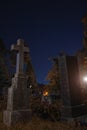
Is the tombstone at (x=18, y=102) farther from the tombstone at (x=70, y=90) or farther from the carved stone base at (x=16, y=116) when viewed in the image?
the tombstone at (x=70, y=90)

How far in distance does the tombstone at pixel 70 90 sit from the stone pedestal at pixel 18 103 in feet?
5.32

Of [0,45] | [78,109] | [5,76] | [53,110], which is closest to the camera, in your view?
[78,109]

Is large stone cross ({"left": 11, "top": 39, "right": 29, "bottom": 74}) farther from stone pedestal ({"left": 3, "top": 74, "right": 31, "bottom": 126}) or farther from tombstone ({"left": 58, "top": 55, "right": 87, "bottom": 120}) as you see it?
tombstone ({"left": 58, "top": 55, "right": 87, "bottom": 120})

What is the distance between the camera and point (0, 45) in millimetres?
22078

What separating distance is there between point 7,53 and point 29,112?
59.1 feet

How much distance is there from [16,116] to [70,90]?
8.39 feet

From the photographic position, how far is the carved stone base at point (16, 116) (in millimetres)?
5977

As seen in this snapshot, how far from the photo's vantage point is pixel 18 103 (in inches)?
252

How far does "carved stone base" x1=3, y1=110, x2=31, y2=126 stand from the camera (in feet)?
19.6

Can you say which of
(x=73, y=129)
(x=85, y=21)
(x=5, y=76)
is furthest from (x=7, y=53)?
(x=73, y=129)

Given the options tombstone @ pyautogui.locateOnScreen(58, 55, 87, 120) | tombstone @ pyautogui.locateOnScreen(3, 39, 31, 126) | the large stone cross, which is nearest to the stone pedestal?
tombstone @ pyautogui.locateOnScreen(3, 39, 31, 126)

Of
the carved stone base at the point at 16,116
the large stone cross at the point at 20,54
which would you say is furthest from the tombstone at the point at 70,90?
the large stone cross at the point at 20,54

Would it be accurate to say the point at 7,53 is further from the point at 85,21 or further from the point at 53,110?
the point at 53,110

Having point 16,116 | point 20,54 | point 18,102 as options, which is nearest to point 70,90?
point 18,102
